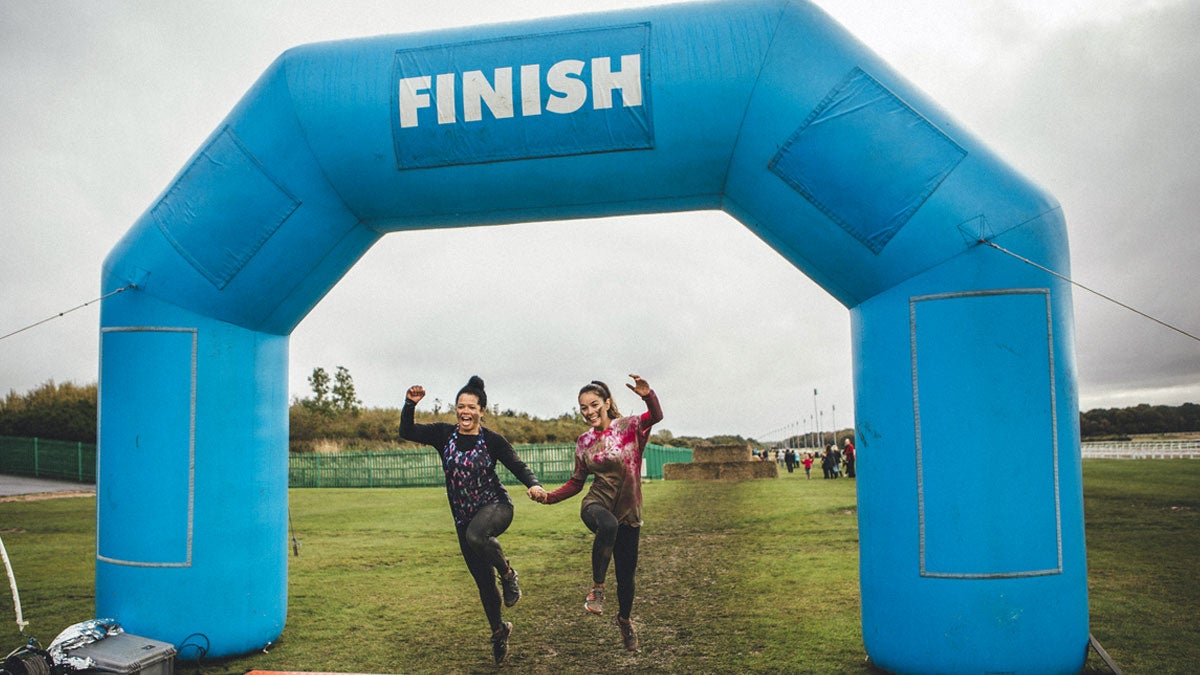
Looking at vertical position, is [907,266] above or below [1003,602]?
above

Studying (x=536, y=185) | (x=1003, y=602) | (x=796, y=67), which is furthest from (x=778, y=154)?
(x=1003, y=602)

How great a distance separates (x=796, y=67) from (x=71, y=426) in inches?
1487

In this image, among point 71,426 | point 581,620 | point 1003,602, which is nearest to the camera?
point 1003,602

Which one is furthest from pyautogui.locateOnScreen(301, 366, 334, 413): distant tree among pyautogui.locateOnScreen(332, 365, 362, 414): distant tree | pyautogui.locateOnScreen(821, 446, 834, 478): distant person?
pyautogui.locateOnScreen(821, 446, 834, 478): distant person

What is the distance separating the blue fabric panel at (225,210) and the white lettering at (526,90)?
120 centimetres

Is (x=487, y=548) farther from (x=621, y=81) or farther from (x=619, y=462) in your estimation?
(x=621, y=81)

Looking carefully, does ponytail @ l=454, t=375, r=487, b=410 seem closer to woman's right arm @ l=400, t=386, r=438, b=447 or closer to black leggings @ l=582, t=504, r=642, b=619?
woman's right arm @ l=400, t=386, r=438, b=447

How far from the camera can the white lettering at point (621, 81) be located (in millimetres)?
5676

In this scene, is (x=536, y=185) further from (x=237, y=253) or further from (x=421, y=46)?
(x=237, y=253)

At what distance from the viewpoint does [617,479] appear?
564cm

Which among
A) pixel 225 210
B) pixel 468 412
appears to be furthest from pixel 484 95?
pixel 468 412

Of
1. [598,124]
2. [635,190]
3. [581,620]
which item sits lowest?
[581,620]

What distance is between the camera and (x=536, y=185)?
606 centimetres

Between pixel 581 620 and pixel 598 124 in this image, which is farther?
pixel 581 620
